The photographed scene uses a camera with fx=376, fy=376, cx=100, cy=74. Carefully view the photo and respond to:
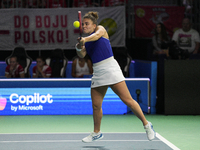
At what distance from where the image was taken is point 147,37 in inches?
466

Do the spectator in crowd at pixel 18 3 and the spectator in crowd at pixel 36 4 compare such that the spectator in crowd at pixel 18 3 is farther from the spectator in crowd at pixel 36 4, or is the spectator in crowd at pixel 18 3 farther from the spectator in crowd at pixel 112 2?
the spectator in crowd at pixel 112 2

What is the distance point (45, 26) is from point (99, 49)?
662cm

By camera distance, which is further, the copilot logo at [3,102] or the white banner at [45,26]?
the white banner at [45,26]

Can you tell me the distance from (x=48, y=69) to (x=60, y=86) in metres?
1.43

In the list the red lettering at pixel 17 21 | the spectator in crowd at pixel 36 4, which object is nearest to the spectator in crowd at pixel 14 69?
the red lettering at pixel 17 21

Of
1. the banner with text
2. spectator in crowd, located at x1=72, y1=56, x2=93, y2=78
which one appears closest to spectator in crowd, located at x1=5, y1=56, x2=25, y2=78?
spectator in crowd, located at x1=72, y1=56, x2=93, y2=78

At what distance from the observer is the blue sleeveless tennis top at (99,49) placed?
16.5 ft

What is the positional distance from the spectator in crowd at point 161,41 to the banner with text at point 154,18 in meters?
1.42

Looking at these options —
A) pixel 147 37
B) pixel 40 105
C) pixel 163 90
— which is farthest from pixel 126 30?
pixel 40 105

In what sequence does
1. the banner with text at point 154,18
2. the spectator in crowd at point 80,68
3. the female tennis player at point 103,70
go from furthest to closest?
the banner with text at point 154,18
the spectator in crowd at point 80,68
the female tennis player at point 103,70

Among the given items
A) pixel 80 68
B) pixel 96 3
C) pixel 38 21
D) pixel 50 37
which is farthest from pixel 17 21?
pixel 80 68

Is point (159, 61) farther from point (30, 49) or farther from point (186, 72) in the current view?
point (30, 49)

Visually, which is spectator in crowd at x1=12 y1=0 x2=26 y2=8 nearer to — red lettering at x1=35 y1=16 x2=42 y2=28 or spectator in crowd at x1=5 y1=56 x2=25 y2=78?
red lettering at x1=35 y1=16 x2=42 y2=28

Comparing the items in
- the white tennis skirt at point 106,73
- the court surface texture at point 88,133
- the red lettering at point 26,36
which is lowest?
the court surface texture at point 88,133
